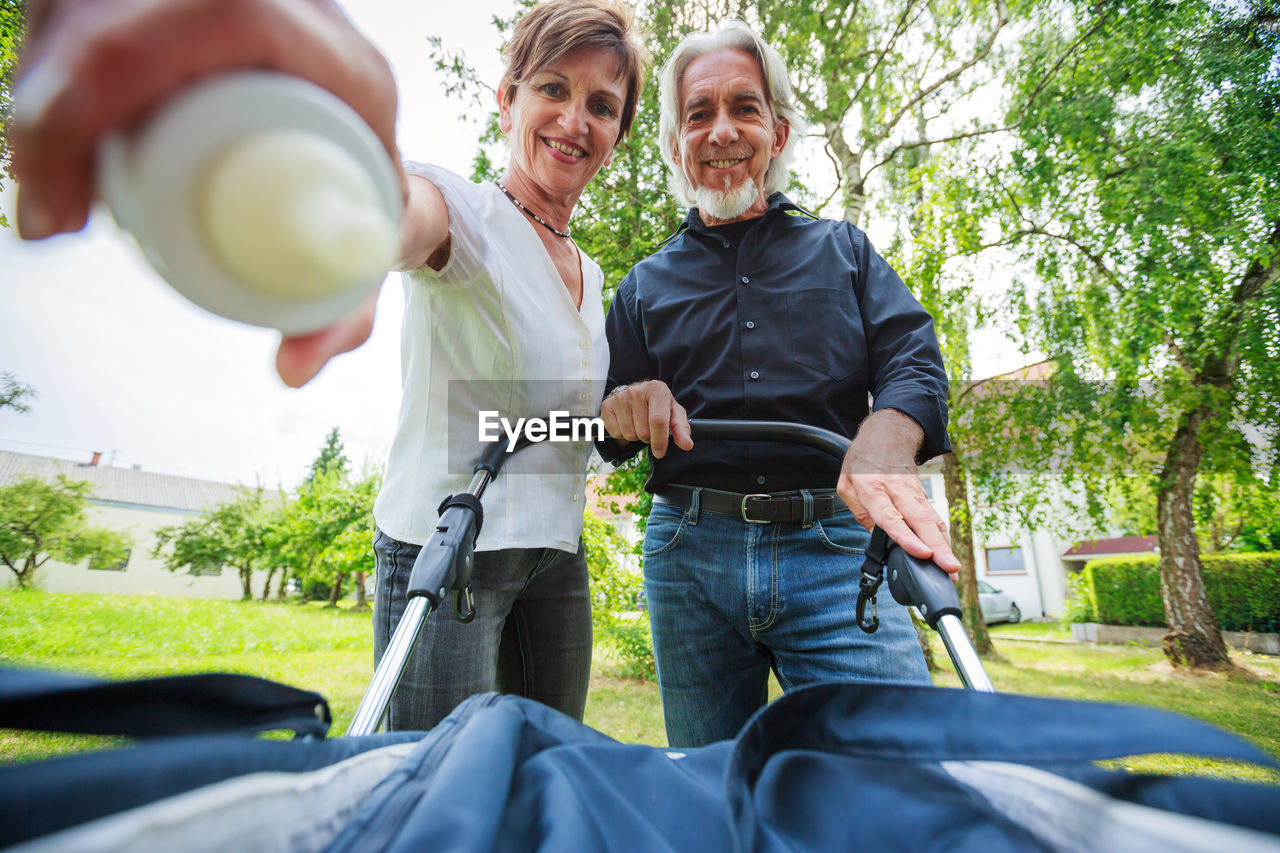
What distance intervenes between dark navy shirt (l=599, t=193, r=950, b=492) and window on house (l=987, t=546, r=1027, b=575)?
2564 centimetres

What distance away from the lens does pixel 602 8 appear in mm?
1645

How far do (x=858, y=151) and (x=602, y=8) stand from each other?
7.68m

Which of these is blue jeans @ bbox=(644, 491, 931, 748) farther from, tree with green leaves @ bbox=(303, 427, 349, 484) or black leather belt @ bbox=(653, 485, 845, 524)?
tree with green leaves @ bbox=(303, 427, 349, 484)

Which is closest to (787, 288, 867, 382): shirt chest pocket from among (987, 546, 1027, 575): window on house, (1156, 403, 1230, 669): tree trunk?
(1156, 403, 1230, 669): tree trunk

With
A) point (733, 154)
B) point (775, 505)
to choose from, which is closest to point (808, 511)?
point (775, 505)

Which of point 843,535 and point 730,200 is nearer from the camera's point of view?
point 843,535

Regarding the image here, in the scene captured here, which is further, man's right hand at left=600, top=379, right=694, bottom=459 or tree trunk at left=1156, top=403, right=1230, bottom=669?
tree trunk at left=1156, top=403, right=1230, bottom=669

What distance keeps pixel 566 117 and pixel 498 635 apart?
4.31 feet

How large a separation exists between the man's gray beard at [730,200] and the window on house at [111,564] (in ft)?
72.3

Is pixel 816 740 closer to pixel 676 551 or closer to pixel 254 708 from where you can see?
pixel 254 708

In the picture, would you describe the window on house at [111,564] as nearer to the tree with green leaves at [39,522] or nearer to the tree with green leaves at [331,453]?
the tree with green leaves at [39,522]

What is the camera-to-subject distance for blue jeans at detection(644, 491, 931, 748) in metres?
1.55

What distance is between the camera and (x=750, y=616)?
1.66 m

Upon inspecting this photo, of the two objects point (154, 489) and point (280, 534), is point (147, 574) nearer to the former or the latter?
point (154, 489)
